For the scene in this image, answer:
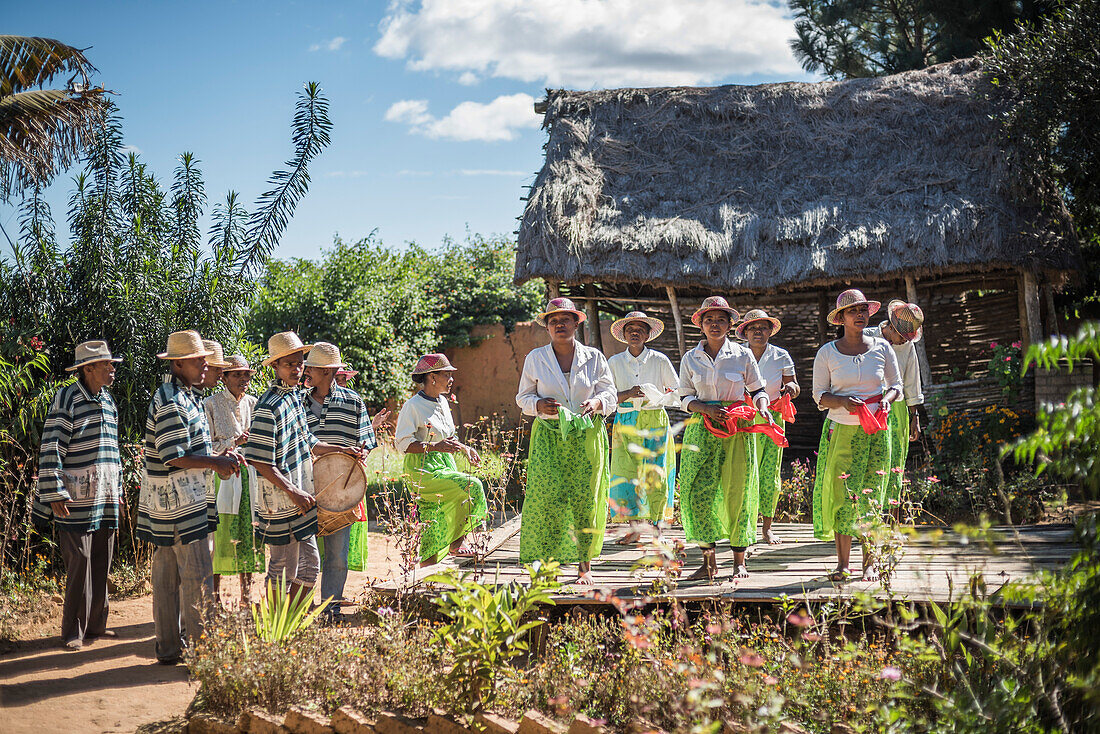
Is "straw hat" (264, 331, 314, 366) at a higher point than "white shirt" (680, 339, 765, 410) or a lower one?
higher

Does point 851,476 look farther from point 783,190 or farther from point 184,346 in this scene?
point 783,190

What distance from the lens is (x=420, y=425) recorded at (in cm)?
655

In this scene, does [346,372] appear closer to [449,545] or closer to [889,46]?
[449,545]

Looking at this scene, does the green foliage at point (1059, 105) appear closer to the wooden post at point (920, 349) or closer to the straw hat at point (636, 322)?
the wooden post at point (920, 349)

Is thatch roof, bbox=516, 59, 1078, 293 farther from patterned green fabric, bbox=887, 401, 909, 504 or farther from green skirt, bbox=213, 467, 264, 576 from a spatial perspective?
green skirt, bbox=213, 467, 264, 576

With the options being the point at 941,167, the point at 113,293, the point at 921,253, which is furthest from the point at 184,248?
the point at 941,167

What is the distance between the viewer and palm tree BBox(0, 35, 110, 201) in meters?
7.79

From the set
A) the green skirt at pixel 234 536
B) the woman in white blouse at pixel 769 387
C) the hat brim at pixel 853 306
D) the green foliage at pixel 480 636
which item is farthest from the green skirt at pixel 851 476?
the green skirt at pixel 234 536

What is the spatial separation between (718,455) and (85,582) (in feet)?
14.2

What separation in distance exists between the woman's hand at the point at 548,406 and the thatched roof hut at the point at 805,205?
5.49m

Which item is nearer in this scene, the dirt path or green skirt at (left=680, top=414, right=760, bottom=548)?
the dirt path

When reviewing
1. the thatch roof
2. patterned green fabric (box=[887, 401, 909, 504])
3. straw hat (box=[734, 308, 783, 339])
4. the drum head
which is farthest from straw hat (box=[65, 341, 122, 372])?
the thatch roof

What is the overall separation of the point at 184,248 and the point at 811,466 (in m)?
8.82

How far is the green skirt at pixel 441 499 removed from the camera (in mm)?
6504
